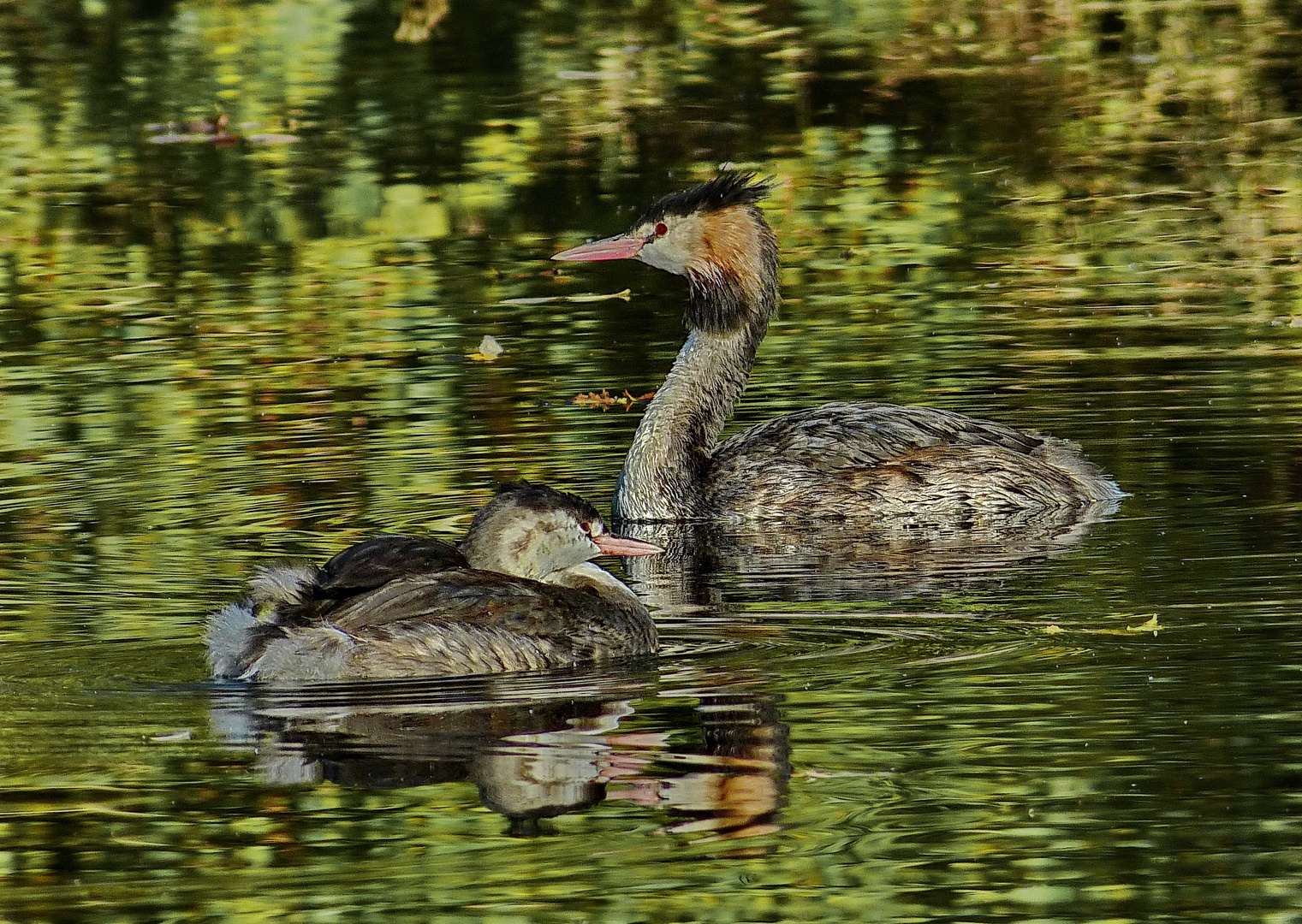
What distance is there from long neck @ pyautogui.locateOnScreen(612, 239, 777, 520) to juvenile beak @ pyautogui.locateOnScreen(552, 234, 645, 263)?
40cm

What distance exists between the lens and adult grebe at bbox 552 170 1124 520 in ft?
38.9

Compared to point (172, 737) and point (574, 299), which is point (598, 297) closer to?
point (574, 299)

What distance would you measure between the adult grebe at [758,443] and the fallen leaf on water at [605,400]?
1091 mm

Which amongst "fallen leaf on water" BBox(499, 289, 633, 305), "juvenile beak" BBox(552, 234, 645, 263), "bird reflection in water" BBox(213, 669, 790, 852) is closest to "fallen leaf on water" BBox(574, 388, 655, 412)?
"juvenile beak" BBox(552, 234, 645, 263)

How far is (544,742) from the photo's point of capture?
305 inches

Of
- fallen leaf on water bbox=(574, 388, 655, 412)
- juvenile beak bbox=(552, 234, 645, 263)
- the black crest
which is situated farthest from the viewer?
fallen leaf on water bbox=(574, 388, 655, 412)

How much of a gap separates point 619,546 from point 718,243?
3.93 metres

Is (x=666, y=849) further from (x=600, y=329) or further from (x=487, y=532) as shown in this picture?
(x=600, y=329)

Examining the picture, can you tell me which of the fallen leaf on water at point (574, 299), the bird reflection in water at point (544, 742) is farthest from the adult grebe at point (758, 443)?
the fallen leaf on water at point (574, 299)

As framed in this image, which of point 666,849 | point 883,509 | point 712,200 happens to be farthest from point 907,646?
point 712,200

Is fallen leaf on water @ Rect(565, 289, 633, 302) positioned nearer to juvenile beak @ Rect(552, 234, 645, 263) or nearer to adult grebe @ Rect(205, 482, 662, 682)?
juvenile beak @ Rect(552, 234, 645, 263)

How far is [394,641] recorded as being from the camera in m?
8.52

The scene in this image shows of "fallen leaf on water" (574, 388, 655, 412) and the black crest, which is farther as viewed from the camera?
"fallen leaf on water" (574, 388, 655, 412)

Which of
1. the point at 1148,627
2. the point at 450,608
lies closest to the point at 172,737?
the point at 450,608
